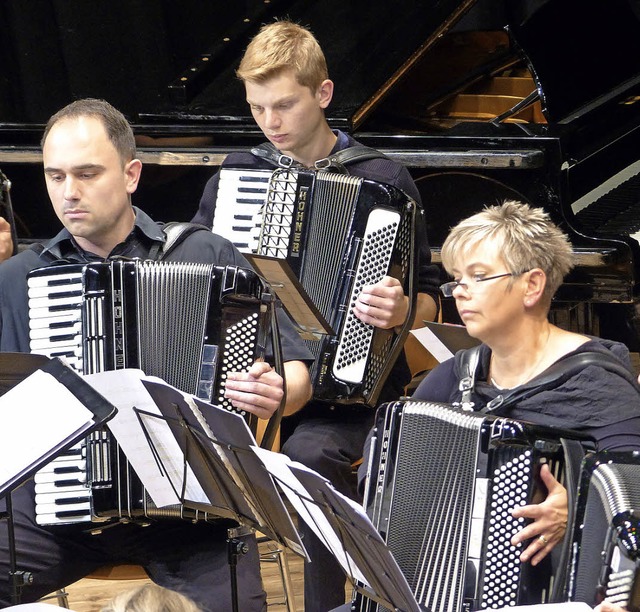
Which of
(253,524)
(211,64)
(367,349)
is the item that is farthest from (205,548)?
(211,64)

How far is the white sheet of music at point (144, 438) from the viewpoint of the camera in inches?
120

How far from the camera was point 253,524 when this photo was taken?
3.10 metres

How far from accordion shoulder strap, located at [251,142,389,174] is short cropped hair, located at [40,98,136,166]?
612 millimetres

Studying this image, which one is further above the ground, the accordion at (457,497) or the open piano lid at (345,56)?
the open piano lid at (345,56)

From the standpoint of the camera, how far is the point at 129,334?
3.33 m

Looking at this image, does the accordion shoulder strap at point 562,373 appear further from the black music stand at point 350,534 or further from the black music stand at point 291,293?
the black music stand at point 291,293

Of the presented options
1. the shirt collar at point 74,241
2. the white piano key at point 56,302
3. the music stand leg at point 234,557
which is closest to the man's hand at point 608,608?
the music stand leg at point 234,557

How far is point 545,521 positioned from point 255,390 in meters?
0.89

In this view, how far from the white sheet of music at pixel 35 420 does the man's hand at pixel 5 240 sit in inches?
60.6

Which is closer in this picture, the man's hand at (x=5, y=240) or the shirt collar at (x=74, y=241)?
the shirt collar at (x=74, y=241)

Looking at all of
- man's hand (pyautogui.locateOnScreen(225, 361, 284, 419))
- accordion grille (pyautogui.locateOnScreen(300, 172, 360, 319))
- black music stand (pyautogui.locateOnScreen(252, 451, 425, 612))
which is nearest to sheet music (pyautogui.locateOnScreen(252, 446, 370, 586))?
black music stand (pyautogui.locateOnScreen(252, 451, 425, 612))

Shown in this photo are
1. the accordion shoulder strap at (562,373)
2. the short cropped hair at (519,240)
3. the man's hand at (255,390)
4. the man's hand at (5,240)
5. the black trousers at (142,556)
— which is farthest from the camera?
the man's hand at (5,240)

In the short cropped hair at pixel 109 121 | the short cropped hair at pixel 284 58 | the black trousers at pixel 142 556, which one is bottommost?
the black trousers at pixel 142 556

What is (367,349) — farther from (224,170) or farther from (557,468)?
(557,468)
